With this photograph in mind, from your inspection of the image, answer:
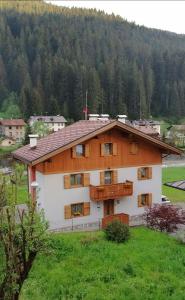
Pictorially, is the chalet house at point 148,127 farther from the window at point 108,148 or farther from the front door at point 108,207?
the window at point 108,148

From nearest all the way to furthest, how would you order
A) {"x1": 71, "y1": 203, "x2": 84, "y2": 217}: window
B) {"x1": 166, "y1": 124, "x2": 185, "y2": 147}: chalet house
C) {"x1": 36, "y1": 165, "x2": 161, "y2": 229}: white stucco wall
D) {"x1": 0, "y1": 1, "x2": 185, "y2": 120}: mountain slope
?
{"x1": 36, "y1": 165, "x2": 161, "y2": 229}: white stucco wall → {"x1": 71, "y1": 203, "x2": 84, "y2": 217}: window → {"x1": 166, "y1": 124, "x2": 185, "y2": 147}: chalet house → {"x1": 0, "y1": 1, "x2": 185, "y2": 120}: mountain slope

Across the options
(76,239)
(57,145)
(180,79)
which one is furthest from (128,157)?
(180,79)

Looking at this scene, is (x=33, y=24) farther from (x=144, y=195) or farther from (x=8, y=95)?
(x=144, y=195)

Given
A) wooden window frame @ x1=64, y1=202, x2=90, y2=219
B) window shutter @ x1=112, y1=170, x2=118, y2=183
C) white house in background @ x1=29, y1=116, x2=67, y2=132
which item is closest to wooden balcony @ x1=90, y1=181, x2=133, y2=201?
window shutter @ x1=112, y1=170, x2=118, y2=183

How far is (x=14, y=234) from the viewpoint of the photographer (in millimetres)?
9688

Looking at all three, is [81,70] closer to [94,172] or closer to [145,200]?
[145,200]

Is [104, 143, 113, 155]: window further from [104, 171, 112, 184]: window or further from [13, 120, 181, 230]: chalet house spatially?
[104, 171, 112, 184]: window

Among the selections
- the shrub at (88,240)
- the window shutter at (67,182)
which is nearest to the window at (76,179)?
the window shutter at (67,182)

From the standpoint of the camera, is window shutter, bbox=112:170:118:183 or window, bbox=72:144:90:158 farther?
window shutter, bbox=112:170:118:183

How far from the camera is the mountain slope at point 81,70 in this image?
117812 mm

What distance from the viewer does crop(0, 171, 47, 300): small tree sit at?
9094 mm

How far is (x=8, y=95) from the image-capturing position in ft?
484

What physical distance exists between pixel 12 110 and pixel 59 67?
21845mm

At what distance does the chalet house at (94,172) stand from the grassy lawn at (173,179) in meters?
9.25
